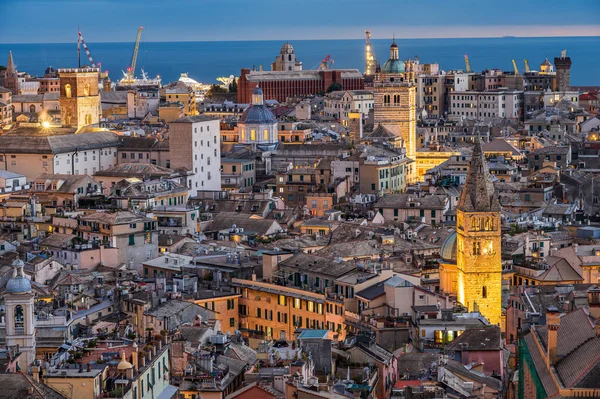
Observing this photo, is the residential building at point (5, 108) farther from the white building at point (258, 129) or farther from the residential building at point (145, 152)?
the residential building at point (145, 152)

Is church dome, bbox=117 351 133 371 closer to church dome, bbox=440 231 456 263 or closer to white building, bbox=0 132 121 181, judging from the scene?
church dome, bbox=440 231 456 263

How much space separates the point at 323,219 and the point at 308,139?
34956 mm

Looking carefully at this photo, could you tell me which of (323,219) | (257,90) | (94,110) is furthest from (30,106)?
(323,219)

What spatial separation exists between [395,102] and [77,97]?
67.7 feet

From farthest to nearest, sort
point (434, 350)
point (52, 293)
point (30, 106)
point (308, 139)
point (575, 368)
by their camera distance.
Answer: point (30, 106), point (308, 139), point (52, 293), point (434, 350), point (575, 368)

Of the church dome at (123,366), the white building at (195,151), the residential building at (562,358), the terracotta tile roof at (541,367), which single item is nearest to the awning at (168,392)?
the church dome at (123,366)

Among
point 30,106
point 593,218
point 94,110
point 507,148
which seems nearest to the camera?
point 593,218

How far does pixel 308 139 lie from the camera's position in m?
101

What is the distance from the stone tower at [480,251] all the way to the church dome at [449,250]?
2.36 ft

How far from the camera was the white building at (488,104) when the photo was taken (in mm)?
134625

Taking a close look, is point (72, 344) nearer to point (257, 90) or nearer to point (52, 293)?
point (52, 293)

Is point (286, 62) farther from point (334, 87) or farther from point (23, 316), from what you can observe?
point (23, 316)

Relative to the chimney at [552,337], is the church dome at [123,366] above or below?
below

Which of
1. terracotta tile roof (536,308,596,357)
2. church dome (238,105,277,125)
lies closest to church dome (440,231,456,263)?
terracotta tile roof (536,308,596,357)
